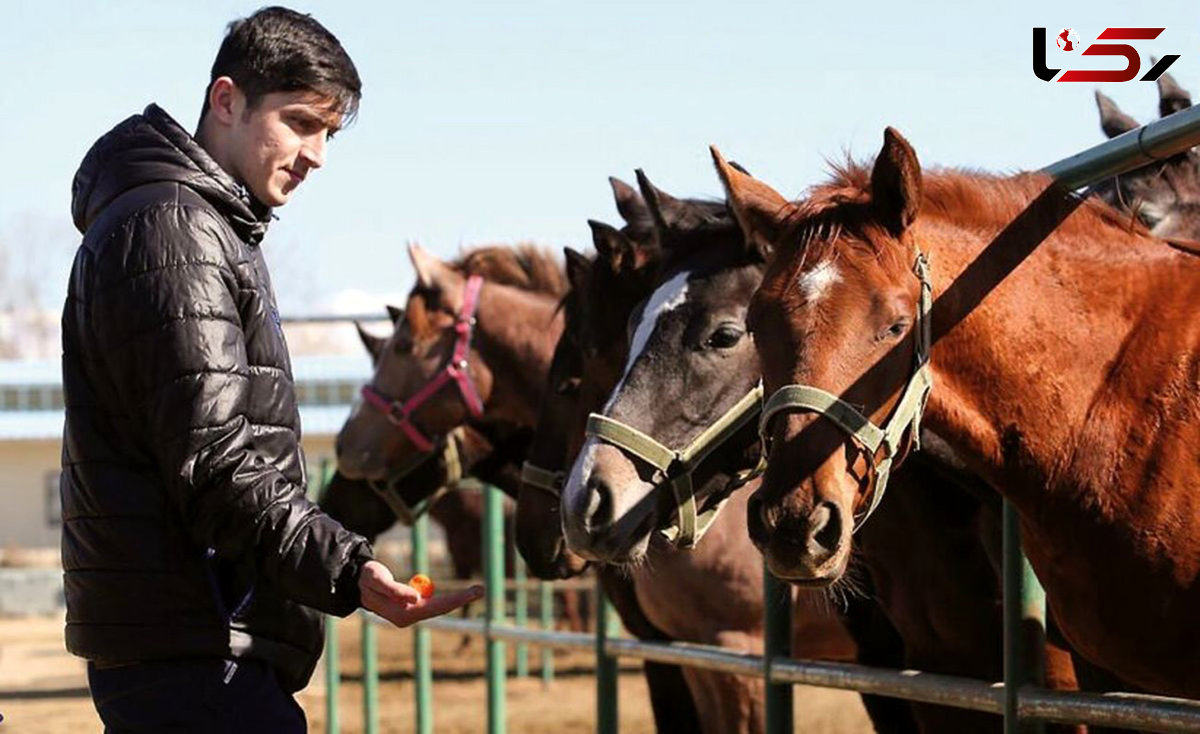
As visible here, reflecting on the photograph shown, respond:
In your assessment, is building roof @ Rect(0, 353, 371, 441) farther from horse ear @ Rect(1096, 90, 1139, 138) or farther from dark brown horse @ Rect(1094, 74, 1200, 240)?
dark brown horse @ Rect(1094, 74, 1200, 240)

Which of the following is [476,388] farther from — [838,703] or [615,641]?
[838,703]

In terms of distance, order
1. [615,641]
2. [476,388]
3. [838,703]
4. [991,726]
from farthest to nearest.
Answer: [838,703] → [476,388] → [615,641] → [991,726]

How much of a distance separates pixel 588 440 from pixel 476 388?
298 cm

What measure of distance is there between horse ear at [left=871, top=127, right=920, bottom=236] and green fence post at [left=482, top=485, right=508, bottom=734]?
4420 millimetres

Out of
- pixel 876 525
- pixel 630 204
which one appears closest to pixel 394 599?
pixel 876 525

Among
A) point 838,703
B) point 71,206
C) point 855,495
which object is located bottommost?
point 838,703

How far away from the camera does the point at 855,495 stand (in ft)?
9.53

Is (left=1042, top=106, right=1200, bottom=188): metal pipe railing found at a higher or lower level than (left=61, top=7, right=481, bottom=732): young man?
higher

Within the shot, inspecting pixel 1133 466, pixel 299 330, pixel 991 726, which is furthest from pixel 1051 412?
pixel 299 330

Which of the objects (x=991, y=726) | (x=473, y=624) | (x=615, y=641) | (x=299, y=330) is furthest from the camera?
(x=299, y=330)

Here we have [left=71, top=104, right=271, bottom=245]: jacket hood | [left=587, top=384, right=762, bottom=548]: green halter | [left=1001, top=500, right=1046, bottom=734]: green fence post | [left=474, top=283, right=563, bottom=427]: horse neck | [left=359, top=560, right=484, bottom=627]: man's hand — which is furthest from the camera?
[left=474, top=283, right=563, bottom=427]: horse neck

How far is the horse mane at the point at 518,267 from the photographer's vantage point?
23.7 feet

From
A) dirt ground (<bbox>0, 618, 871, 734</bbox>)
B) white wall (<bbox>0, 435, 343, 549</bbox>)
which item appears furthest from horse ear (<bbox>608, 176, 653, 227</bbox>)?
white wall (<bbox>0, 435, 343, 549</bbox>)

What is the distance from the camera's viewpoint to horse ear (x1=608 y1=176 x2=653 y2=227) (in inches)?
203
